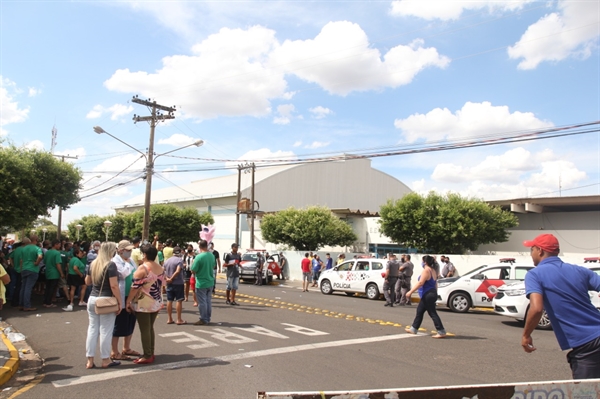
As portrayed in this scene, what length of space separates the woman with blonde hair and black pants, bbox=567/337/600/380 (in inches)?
221

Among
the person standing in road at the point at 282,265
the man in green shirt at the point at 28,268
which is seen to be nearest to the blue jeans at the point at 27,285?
the man in green shirt at the point at 28,268

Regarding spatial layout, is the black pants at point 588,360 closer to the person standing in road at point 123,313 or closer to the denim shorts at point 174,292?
the person standing in road at point 123,313

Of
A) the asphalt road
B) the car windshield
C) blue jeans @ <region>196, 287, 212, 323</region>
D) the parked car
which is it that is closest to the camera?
the asphalt road

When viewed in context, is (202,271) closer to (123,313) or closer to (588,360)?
(123,313)

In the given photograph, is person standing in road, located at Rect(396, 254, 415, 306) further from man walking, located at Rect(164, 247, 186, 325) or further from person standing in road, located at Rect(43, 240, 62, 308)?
person standing in road, located at Rect(43, 240, 62, 308)

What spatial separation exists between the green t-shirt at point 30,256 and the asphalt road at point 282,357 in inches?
45.7

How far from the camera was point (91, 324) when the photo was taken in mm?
6953

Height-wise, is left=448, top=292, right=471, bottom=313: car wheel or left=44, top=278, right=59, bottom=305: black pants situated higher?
left=44, top=278, right=59, bottom=305: black pants

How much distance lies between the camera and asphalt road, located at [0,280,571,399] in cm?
616

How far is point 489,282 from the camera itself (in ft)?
50.2

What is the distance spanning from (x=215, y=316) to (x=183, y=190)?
57.3 metres

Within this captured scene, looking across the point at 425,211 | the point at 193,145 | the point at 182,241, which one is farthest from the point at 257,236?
the point at 193,145

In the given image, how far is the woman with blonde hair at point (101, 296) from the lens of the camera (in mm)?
6824

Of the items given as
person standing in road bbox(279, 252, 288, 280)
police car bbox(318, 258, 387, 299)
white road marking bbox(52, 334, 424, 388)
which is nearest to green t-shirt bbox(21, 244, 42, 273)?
white road marking bbox(52, 334, 424, 388)
